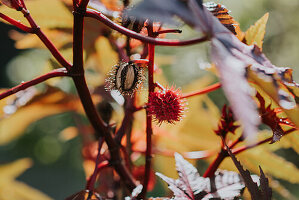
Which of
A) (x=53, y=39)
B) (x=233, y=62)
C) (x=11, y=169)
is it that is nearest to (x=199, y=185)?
(x=233, y=62)

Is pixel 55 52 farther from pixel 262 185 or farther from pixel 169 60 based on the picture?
pixel 169 60

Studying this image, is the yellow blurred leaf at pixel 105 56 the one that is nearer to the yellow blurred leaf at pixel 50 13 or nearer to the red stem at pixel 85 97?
the yellow blurred leaf at pixel 50 13

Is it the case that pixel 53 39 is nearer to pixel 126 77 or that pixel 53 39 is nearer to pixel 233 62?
pixel 126 77

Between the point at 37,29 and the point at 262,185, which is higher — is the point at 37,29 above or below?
above

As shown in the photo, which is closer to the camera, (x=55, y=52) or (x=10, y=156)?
(x=55, y=52)

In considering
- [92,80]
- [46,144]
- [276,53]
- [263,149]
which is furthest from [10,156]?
[263,149]

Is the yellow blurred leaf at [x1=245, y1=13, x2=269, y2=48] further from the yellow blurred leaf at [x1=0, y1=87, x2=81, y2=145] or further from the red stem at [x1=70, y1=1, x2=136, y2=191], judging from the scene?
the yellow blurred leaf at [x1=0, y1=87, x2=81, y2=145]

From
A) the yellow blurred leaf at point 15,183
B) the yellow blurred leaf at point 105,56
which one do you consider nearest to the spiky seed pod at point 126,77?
the yellow blurred leaf at point 105,56
